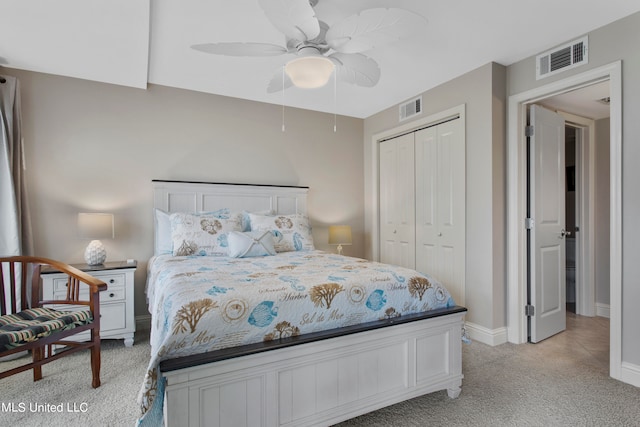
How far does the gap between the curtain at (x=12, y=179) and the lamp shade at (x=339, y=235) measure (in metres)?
2.85

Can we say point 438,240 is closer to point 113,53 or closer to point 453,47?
point 453,47

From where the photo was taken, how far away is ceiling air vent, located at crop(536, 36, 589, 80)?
8.24 ft

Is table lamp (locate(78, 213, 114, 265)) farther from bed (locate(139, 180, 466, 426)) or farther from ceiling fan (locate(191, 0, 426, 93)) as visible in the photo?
ceiling fan (locate(191, 0, 426, 93))

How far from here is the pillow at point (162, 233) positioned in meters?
3.16

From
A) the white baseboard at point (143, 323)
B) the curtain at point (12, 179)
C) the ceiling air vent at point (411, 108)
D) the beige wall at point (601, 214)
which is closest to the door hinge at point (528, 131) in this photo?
the ceiling air vent at point (411, 108)

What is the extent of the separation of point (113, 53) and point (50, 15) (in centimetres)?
52

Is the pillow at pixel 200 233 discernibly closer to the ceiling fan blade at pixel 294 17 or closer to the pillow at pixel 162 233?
the pillow at pixel 162 233

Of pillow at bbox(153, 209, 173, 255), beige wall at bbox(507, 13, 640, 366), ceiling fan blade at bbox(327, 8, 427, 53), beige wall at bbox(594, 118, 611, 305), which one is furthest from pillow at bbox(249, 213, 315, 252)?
beige wall at bbox(594, 118, 611, 305)

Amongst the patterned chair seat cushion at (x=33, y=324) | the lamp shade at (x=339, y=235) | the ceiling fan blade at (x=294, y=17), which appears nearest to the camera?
the ceiling fan blade at (x=294, y=17)

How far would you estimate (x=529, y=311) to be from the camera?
2.99m

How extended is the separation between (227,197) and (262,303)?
2342mm

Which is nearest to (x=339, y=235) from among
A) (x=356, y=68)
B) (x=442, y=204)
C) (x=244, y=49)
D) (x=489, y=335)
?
(x=442, y=204)

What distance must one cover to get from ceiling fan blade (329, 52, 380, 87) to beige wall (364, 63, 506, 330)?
1.22 metres

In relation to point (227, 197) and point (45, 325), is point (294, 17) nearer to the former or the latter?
point (45, 325)
